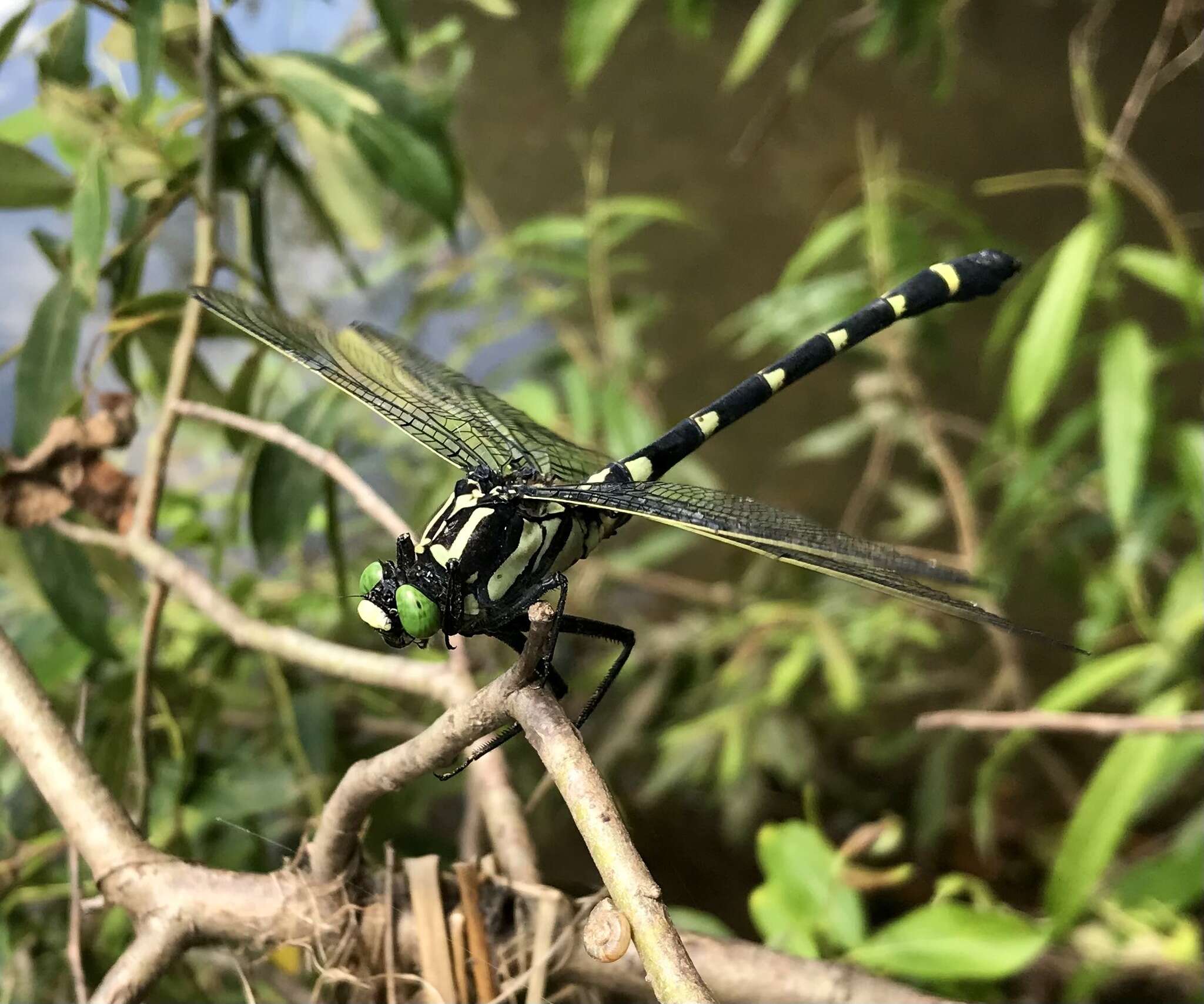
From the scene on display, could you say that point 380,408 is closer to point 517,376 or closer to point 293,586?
point 293,586

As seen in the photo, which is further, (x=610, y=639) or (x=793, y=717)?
(x=793, y=717)

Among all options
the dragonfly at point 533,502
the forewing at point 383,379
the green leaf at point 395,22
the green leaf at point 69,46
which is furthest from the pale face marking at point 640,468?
the green leaf at point 69,46

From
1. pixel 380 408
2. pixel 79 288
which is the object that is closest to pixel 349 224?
pixel 79 288

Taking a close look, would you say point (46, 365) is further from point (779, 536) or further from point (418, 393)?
point (779, 536)

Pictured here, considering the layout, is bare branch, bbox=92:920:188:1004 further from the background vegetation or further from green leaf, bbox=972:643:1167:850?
green leaf, bbox=972:643:1167:850

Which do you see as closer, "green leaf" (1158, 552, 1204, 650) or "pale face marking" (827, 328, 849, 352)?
"pale face marking" (827, 328, 849, 352)

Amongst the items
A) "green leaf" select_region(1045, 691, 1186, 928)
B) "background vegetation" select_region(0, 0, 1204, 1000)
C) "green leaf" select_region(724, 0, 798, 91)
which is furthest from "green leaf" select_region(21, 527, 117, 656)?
"green leaf" select_region(724, 0, 798, 91)
